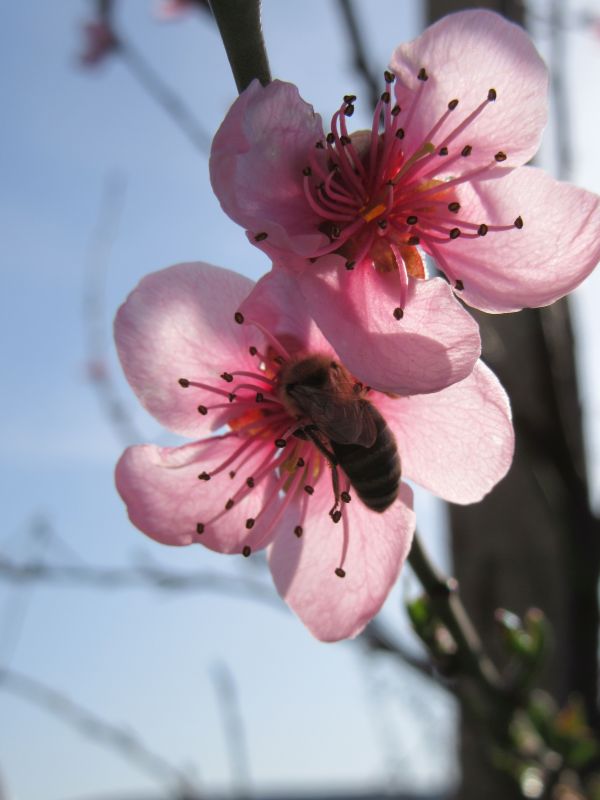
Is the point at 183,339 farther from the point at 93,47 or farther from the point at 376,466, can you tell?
the point at 93,47

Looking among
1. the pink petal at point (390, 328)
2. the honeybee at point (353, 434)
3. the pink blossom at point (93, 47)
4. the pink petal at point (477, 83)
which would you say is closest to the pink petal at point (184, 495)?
the honeybee at point (353, 434)

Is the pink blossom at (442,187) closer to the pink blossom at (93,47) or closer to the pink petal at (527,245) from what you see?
the pink petal at (527,245)

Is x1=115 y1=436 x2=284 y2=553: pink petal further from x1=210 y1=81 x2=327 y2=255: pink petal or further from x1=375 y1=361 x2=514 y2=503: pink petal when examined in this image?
x1=210 y1=81 x2=327 y2=255: pink petal

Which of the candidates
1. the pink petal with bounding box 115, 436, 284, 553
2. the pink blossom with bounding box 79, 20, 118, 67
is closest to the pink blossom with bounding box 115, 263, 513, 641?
the pink petal with bounding box 115, 436, 284, 553

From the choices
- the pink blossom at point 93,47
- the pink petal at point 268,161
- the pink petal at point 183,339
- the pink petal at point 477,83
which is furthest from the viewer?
the pink blossom at point 93,47

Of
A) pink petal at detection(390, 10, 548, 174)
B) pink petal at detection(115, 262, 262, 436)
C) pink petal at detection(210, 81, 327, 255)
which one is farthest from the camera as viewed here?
pink petal at detection(115, 262, 262, 436)
